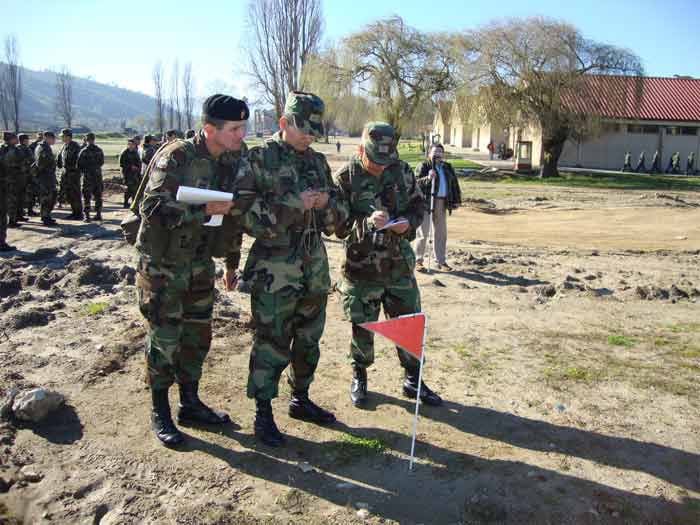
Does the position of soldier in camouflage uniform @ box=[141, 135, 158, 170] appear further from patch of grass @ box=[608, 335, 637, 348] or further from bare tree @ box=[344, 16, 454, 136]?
bare tree @ box=[344, 16, 454, 136]

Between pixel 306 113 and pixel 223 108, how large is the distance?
0.53 m

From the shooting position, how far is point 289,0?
43.7 m

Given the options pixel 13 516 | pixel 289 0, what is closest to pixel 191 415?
pixel 13 516

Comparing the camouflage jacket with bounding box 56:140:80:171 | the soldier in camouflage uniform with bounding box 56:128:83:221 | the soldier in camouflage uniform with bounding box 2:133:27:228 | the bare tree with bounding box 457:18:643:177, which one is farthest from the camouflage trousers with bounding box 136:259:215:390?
the bare tree with bounding box 457:18:643:177

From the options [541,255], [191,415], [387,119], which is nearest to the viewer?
[191,415]

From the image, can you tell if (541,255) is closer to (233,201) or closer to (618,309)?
(618,309)

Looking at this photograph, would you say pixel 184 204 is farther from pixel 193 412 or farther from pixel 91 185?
pixel 91 185

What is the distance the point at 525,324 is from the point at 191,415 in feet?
13.5

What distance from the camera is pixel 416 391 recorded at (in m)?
4.84

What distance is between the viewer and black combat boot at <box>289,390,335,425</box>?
14.5ft

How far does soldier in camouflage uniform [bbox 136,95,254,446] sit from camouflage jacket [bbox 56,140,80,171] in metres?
11.7

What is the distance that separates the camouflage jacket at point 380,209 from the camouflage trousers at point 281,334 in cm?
60

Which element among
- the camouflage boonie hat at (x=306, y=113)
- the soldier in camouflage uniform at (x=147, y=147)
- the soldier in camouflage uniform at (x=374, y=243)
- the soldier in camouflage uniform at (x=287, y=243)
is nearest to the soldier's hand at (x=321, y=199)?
the soldier in camouflage uniform at (x=287, y=243)

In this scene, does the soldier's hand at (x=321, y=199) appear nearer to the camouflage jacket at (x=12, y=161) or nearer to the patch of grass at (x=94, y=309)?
the patch of grass at (x=94, y=309)
